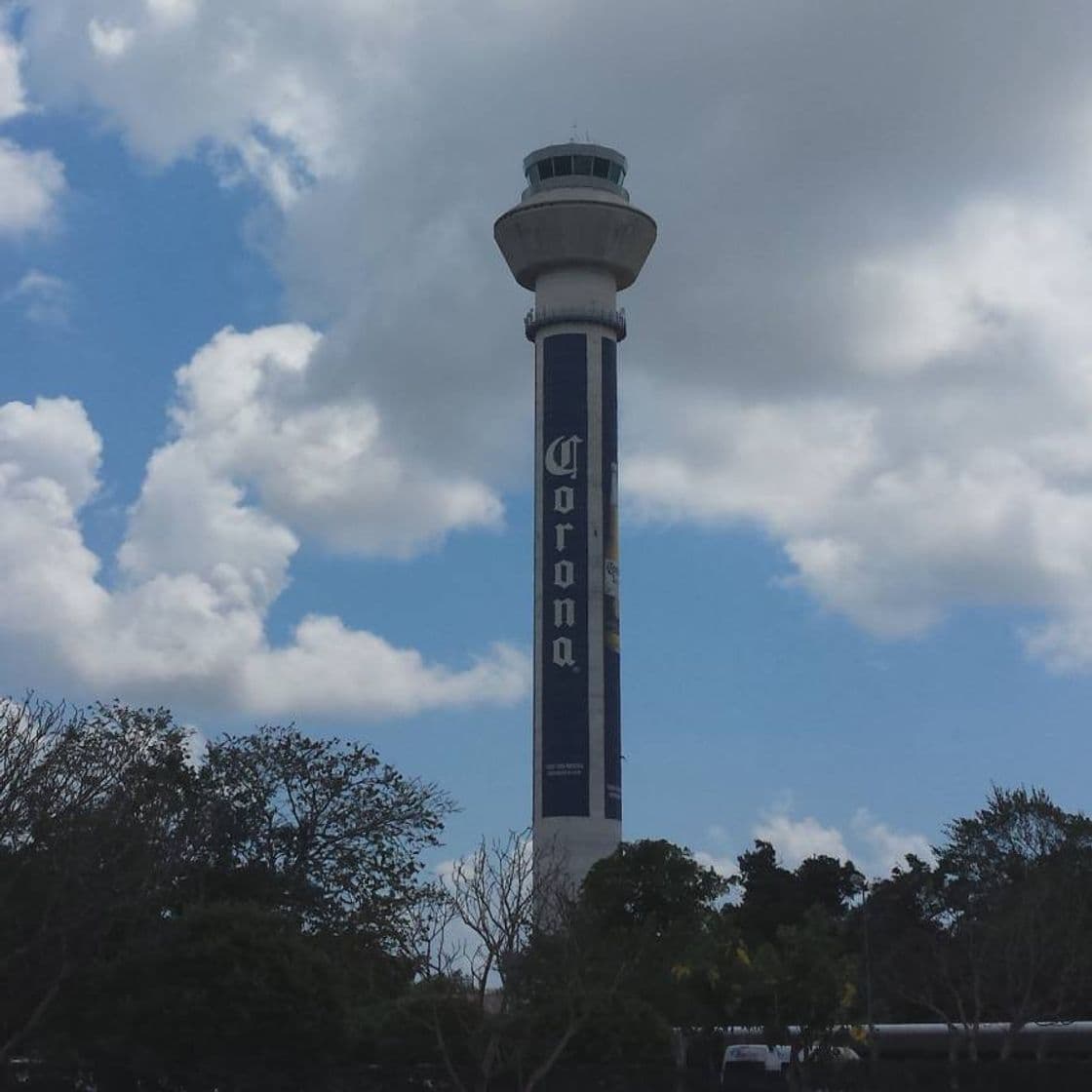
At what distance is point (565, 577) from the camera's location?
347 feet

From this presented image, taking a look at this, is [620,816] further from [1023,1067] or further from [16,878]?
[16,878]

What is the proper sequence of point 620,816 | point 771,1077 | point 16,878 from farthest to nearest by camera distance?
1. point 620,816
2. point 771,1077
3. point 16,878

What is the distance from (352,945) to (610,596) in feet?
137

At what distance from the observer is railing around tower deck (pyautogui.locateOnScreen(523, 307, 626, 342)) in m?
110

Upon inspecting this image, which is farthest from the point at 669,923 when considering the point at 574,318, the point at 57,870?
the point at 574,318

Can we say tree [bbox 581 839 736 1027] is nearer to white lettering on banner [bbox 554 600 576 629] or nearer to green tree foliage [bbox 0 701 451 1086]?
green tree foliage [bbox 0 701 451 1086]

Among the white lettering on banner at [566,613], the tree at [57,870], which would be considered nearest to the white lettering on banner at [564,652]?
the white lettering on banner at [566,613]

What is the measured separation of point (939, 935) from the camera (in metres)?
95.3

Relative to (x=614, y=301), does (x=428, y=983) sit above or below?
below

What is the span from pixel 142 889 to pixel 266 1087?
9227mm

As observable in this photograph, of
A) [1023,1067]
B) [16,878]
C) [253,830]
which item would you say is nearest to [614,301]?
[253,830]

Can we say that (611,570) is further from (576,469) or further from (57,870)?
(57,870)

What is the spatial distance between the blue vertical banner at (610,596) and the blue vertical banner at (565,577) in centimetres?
137

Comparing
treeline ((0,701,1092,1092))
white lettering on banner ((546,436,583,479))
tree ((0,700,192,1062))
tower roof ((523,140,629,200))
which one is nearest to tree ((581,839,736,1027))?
treeline ((0,701,1092,1092))
